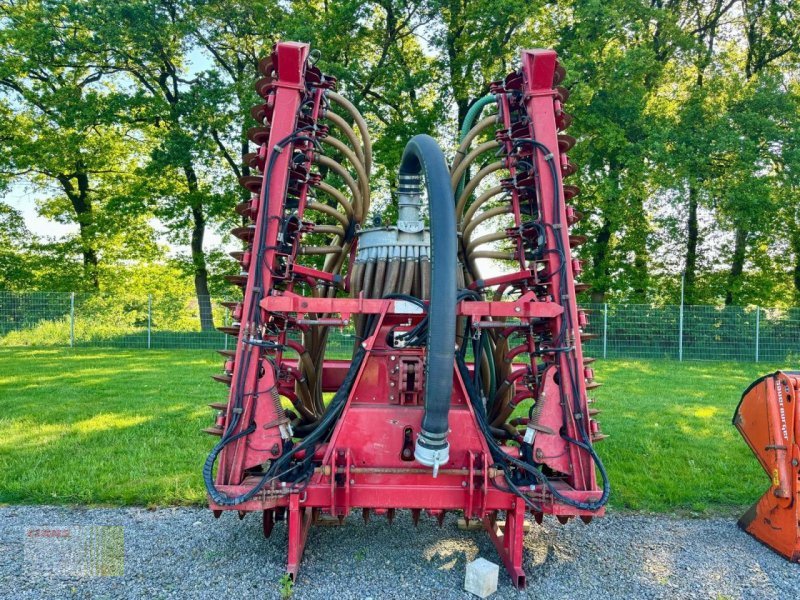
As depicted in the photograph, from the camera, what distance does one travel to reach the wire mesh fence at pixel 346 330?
14000mm

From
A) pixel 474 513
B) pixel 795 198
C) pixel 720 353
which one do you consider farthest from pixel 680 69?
pixel 474 513

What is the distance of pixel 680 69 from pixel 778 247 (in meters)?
7.34

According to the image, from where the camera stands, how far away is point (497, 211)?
12.3ft

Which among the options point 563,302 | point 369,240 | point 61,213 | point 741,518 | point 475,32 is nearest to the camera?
point 563,302

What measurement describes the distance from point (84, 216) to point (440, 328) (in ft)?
70.4

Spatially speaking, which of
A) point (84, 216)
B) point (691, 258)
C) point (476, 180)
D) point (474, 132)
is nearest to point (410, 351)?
point (476, 180)

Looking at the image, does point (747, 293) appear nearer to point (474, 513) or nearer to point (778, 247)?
point (778, 247)

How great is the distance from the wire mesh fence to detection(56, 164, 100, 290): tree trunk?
4.82 meters

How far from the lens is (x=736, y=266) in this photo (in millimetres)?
A: 18484

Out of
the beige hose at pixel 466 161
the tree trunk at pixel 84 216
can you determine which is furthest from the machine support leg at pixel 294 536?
the tree trunk at pixel 84 216

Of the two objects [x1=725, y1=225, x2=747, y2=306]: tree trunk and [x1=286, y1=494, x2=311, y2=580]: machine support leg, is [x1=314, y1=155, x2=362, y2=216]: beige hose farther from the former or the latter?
[x1=725, y1=225, x2=747, y2=306]: tree trunk

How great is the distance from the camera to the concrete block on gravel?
2682 millimetres

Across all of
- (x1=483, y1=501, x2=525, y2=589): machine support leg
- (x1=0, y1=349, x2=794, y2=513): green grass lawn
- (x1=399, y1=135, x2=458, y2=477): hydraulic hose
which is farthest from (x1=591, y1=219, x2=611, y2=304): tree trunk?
(x1=399, y1=135, x2=458, y2=477): hydraulic hose

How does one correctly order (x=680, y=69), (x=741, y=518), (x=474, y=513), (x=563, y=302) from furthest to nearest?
(x=680, y=69) < (x=741, y=518) < (x=563, y=302) < (x=474, y=513)
